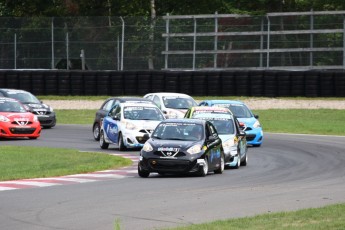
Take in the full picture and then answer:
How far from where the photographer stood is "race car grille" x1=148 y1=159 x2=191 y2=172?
71.6 ft

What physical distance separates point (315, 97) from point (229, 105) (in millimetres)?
13406

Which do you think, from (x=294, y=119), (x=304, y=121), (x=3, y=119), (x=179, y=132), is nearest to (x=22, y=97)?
(x=3, y=119)

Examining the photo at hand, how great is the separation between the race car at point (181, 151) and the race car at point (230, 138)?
4.82ft

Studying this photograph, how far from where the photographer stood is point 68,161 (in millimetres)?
26219

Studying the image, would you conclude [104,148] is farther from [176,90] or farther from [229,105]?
[176,90]

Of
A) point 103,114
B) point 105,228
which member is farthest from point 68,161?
point 105,228

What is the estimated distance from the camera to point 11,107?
115 ft

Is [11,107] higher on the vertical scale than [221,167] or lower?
higher

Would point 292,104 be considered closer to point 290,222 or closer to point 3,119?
point 3,119

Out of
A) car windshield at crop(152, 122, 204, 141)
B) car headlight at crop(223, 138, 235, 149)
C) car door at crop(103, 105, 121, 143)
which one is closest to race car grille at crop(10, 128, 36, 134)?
car door at crop(103, 105, 121, 143)

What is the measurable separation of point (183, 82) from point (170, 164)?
83.4ft

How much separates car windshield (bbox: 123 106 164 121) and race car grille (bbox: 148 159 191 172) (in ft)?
28.8

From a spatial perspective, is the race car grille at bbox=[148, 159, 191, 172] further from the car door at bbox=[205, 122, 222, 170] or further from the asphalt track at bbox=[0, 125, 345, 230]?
the car door at bbox=[205, 122, 222, 170]

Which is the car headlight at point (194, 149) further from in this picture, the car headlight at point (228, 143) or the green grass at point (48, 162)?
the green grass at point (48, 162)
